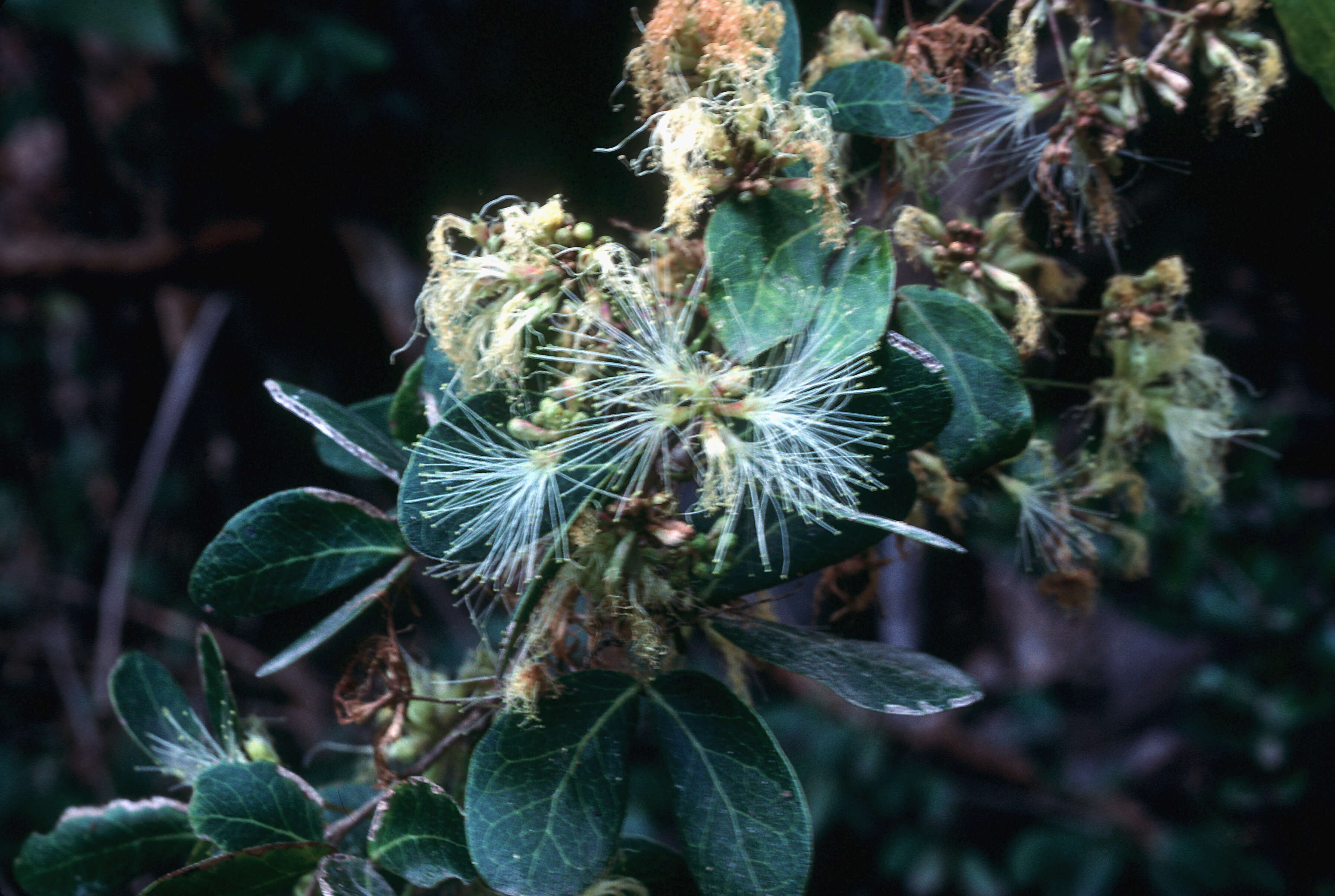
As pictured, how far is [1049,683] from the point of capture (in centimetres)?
226

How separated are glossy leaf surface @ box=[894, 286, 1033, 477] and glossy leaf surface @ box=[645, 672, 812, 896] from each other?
0.22 metres

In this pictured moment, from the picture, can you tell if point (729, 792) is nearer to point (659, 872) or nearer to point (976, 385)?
point (659, 872)

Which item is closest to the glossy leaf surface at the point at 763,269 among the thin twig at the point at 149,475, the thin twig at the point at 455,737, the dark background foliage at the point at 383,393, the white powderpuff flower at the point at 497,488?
the white powderpuff flower at the point at 497,488

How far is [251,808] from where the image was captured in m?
0.62

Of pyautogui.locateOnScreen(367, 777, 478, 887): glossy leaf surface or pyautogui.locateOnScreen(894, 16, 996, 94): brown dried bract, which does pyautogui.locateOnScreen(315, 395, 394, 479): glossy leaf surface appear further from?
pyautogui.locateOnScreen(894, 16, 996, 94): brown dried bract

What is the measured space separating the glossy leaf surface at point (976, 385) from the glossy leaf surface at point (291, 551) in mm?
407

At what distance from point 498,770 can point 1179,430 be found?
0.60 m

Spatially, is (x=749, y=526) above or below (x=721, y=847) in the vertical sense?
above

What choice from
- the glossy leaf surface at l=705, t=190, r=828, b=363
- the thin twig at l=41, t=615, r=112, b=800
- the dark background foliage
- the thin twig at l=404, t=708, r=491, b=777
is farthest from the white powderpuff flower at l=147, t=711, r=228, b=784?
the thin twig at l=41, t=615, r=112, b=800

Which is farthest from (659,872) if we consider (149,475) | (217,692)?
(149,475)

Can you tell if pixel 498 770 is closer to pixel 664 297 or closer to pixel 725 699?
pixel 725 699

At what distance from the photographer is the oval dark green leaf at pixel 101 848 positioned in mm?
738

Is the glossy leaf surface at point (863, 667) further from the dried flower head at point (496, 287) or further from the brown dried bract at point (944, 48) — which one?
the brown dried bract at point (944, 48)

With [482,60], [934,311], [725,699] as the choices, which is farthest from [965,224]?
[482,60]
